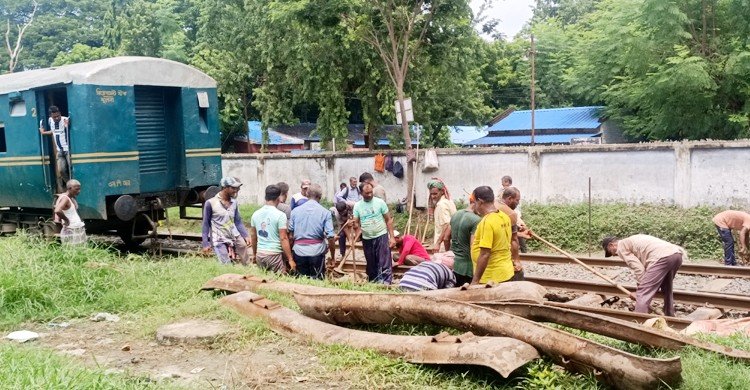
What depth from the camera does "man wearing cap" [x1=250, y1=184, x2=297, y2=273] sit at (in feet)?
27.0

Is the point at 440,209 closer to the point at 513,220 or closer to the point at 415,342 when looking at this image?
the point at 513,220

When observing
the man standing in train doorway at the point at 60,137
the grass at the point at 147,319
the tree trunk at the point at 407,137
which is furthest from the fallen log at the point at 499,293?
the tree trunk at the point at 407,137

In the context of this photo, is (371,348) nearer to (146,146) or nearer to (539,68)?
(146,146)

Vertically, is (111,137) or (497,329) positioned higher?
(111,137)

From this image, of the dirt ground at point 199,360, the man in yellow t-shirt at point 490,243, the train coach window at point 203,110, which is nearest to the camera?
the dirt ground at point 199,360

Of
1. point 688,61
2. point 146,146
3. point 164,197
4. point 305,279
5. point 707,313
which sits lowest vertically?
point 707,313

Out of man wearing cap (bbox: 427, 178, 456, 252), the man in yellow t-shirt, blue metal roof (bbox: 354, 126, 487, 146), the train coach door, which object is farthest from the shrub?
blue metal roof (bbox: 354, 126, 487, 146)

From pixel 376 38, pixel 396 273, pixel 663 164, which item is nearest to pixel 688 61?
pixel 663 164

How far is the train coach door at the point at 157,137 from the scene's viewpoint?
10.9 meters

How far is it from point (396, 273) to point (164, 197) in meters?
4.18

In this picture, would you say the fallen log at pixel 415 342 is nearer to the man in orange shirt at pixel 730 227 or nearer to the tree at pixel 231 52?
the man in orange shirt at pixel 730 227

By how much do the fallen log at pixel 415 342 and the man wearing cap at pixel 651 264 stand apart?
334cm

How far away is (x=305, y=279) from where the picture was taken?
7660 mm

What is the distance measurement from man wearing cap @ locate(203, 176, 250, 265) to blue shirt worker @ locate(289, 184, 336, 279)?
995mm
